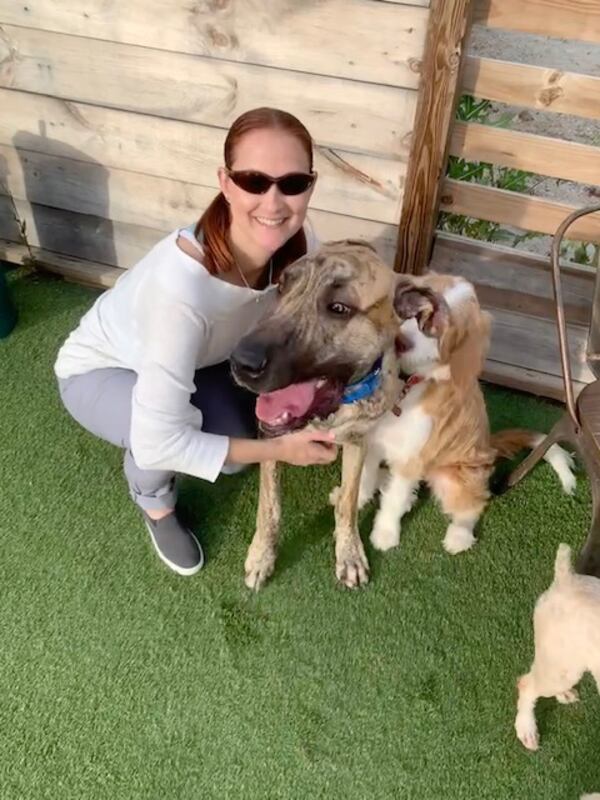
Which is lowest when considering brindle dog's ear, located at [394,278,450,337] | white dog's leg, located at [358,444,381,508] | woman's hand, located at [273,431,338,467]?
white dog's leg, located at [358,444,381,508]

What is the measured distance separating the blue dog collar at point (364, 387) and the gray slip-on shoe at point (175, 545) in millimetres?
937

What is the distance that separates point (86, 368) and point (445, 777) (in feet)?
6.20

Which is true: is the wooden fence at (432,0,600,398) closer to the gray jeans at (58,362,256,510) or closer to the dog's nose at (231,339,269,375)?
the gray jeans at (58,362,256,510)

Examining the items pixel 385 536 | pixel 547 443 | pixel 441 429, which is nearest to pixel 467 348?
pixel 441 429

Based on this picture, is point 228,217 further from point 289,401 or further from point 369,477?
point 369,477

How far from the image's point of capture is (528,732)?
2.27 metres

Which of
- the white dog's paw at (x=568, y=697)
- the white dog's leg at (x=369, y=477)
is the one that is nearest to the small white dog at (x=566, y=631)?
the white dog's paw at (x=568, y=697)

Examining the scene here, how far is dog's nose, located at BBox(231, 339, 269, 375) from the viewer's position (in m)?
1.84

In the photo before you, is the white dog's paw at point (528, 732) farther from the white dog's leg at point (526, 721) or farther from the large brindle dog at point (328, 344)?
the large brindle dog at point (328, 344)

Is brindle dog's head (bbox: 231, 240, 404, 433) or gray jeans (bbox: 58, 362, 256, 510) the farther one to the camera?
gray jeans (bbox: 58, 362, 256, 510)

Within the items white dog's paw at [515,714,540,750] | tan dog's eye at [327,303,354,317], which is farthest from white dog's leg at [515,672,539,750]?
tan dog's eye at [327,303,354,317]

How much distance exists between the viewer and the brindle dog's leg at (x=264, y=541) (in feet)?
8.52

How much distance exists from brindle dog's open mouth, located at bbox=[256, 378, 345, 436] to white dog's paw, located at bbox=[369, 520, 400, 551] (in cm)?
90

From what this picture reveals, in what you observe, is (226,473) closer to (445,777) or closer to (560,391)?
(445,777)
